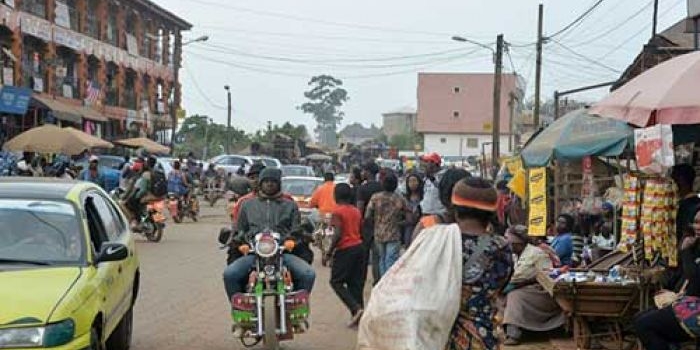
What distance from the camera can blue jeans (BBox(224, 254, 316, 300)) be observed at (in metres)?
8.58

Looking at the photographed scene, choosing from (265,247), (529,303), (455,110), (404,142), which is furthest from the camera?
(404,142)

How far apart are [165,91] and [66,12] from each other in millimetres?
14829

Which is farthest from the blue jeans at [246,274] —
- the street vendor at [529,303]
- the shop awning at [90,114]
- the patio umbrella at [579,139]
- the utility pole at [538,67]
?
the shop awning at [90,114]

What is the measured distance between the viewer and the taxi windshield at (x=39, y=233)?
675cm

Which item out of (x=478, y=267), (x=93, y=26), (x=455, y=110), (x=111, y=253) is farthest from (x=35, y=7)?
(x=455, y=110)

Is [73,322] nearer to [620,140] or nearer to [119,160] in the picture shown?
[620,140]

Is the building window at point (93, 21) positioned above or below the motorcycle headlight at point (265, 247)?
above

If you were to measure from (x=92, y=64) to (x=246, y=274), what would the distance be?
35.0 m

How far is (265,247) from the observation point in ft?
27.7

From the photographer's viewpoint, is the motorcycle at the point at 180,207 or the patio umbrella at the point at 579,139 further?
the motorcycle at the point at 180,207

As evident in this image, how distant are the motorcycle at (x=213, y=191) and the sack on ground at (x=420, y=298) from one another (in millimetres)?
32252

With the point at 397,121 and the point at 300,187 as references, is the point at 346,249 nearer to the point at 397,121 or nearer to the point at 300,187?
the point at 300,187

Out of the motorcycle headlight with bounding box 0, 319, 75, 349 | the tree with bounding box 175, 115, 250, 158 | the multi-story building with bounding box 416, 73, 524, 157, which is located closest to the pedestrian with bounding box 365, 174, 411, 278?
the motorcycle headlight with bounding box 0, 319, 75, 349

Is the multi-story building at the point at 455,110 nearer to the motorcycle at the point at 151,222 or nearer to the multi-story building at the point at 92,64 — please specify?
the multi-story building at the point at 92,64
